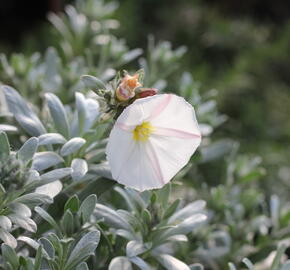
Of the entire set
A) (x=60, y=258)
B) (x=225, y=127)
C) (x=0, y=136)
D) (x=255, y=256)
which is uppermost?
(x=0, y=136)

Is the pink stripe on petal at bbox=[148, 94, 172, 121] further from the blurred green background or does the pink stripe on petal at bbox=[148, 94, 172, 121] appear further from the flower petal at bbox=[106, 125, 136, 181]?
the blurred green background

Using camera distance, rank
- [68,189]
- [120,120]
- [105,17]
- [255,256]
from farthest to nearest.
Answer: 1. [105,17]
2. [255,256]
3. [68,189]
4. [120,120]

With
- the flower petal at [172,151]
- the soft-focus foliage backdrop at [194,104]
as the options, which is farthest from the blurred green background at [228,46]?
the flower petal at [172,151]

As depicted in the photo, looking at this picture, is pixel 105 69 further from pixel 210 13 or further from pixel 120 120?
pixel 210 13

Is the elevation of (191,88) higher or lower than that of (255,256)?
higher

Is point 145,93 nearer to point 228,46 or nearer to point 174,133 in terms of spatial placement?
point 174,133

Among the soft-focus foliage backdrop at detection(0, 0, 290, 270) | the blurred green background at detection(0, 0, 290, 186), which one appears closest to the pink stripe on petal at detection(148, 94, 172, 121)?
the soft-focus foliage backdrop at detection(0, 0, 290, 270)

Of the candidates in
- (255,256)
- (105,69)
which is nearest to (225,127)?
(105,69)

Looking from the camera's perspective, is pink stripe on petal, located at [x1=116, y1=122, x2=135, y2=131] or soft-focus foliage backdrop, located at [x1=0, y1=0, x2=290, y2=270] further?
soft-focus foliage backdrop, located at [x1=0, y1=0, x2=290, y2=270]

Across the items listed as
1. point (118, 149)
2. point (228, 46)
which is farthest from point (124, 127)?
point (228, 46)
